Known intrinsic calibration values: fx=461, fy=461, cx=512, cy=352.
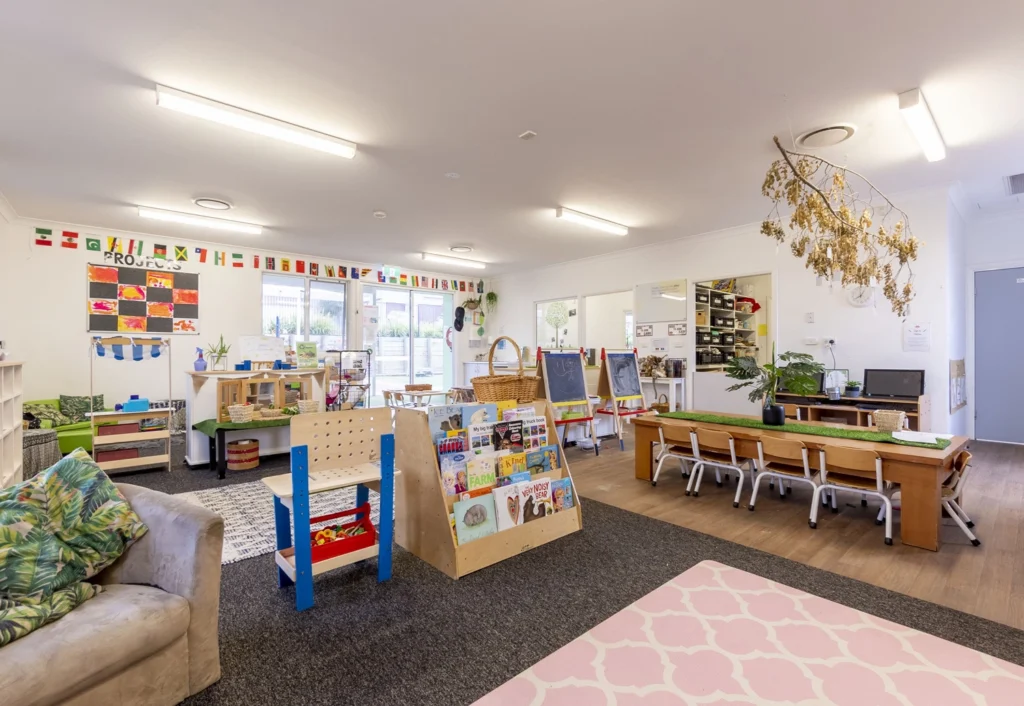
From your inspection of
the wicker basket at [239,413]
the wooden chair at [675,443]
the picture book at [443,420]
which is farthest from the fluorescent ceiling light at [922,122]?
the wicker basket at [239,413]

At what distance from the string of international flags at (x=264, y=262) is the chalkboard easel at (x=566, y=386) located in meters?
4.79

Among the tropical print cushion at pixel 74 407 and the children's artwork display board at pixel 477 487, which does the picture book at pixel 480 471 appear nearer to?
the children's artwork display board at pixel 477 487

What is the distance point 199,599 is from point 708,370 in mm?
6855

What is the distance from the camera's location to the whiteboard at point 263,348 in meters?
7.18

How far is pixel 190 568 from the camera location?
1688 millimetres

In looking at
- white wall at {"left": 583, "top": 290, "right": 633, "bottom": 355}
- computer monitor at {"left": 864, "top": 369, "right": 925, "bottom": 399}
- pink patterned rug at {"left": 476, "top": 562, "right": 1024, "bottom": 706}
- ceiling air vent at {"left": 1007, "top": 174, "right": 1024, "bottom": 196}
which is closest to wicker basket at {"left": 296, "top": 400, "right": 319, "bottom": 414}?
pink patterned rug at {"left": 476, "top": 562, "right": 1024, "bottom": 706}

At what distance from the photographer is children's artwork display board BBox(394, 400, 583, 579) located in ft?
8.76

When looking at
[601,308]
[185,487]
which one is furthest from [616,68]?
[601,308]

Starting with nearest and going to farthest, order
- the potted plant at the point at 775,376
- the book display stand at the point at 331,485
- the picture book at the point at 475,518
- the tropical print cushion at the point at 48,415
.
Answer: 1. the book display stand at the point at 331,485
2. the picture book at the point at 475,518
3. the potted plant at the point at 775,376
4. the tropical print cushion at the point at 48,415

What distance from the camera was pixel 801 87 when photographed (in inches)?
119

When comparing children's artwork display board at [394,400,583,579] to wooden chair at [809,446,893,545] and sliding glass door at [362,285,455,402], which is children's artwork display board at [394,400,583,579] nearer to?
wooden chair at [809,446,893,545]

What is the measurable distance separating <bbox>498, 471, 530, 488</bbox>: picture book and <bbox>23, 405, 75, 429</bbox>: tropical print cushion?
5444mm

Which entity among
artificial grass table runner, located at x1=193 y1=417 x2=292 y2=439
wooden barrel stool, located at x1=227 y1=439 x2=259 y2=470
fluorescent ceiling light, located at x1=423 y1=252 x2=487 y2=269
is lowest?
wooden barrel stool, located at x1=227 y1=439 x2=259 y2=470

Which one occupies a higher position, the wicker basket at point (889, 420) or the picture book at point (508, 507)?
the wicker basket at point (889, 420)
